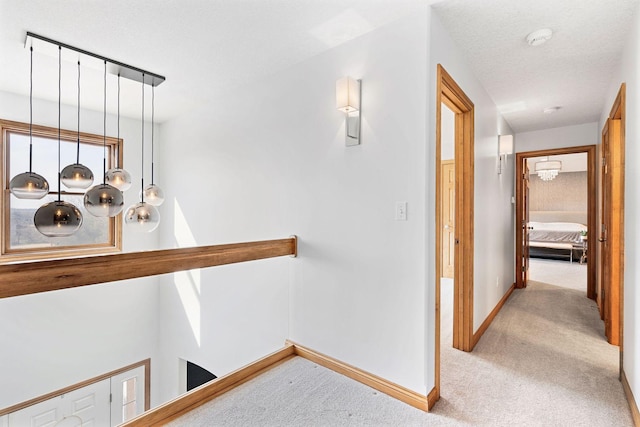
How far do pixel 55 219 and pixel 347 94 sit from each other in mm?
2072

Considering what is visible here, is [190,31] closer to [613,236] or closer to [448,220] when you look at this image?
[613,236]

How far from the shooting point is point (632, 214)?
76.2 inches

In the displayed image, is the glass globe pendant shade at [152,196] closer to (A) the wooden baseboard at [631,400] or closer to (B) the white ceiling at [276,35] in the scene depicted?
(B) the white ceiling at [276,35]

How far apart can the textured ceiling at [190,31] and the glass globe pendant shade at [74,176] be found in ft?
3.01

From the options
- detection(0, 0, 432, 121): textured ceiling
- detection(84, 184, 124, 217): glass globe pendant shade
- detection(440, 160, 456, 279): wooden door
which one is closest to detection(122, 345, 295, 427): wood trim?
detection(84, 184, 124, 217): glass globe pendant shade

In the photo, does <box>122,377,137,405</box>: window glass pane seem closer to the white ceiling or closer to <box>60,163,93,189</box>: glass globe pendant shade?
<box>60,163,93,189</box>: glass globe pendant shade

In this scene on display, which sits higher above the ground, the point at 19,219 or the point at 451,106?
the point at 451,106

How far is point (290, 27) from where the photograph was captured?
216 centimetres

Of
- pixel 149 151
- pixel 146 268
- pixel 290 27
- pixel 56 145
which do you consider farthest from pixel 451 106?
pixel 56 145

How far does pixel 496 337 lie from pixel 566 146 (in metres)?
3.05

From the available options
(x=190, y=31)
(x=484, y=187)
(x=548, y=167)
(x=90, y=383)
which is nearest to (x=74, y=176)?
(x=190, y=31)

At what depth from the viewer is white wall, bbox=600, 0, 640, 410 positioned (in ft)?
5.94

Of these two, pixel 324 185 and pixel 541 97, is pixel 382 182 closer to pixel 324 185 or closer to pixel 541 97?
pixel 324 185

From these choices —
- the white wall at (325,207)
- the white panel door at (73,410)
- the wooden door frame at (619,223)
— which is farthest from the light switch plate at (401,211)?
the white panel door at (73,410)
